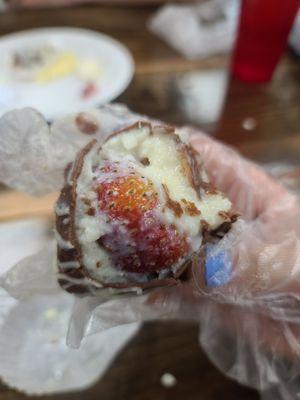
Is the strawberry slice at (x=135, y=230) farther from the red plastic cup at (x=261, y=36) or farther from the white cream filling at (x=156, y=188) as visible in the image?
the red plastic cup at (x=261, y=36)

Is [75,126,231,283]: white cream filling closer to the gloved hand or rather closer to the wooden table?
the gloved hand

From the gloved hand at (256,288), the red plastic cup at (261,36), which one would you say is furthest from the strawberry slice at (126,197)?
the red plastic cup at (261,36)

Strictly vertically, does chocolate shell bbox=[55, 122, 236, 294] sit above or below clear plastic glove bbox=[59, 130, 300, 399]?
above

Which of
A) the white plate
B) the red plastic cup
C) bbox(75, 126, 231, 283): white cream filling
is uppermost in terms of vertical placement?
bbox(75, 126, 231, 283): white cream filling

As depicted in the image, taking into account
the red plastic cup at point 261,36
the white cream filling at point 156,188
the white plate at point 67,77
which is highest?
the white cream filling at point 156,188

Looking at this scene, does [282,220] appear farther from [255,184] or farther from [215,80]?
[215,80]

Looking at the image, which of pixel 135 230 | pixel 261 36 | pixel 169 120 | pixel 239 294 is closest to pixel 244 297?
pixel 239 294

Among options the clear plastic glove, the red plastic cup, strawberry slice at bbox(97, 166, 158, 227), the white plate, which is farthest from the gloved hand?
the red plastic cup
